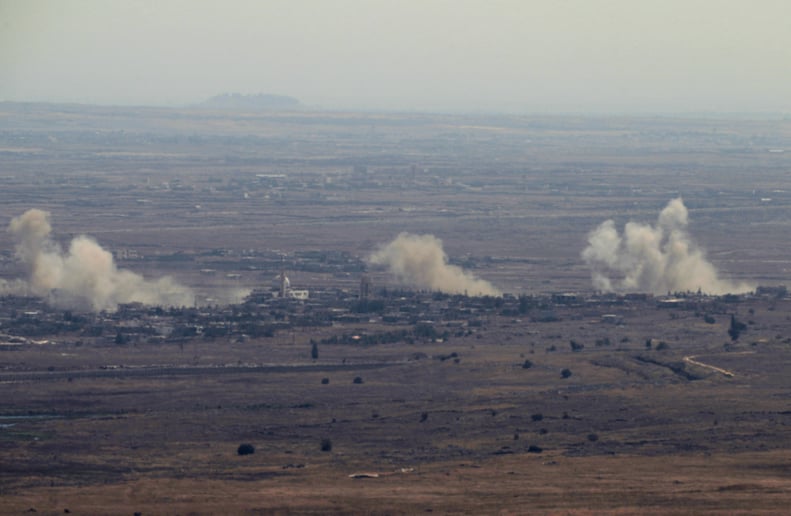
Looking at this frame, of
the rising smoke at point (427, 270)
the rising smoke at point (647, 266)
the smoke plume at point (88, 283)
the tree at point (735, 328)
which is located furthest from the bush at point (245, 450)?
the rising smoke at point (647, 266)

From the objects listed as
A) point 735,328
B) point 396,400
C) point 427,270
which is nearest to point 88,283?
point 427,270

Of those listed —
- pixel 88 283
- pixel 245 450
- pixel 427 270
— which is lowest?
pixel 88 283

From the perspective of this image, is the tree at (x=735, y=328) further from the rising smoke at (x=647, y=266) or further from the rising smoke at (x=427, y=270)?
the rising smoke at (x=427, y=270)

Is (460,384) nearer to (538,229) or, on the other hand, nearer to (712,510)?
(712,510)

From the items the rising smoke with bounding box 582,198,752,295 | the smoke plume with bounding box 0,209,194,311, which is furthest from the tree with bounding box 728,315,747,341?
the smoke plume with bounding box 0,209,194,311

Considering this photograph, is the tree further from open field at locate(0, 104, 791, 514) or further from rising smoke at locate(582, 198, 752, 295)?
rising smoke at locate(582, 198, 752, 295)

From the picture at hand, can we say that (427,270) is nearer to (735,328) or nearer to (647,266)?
(647,266)

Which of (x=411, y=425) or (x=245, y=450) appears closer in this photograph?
(x=245, y=450)
